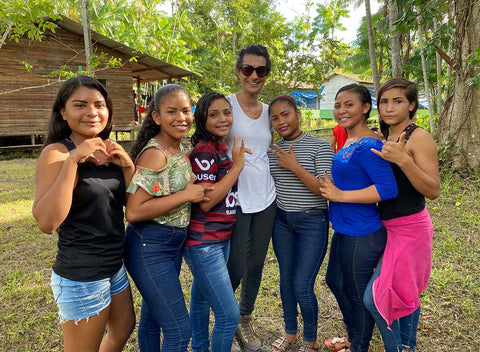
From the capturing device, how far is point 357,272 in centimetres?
221

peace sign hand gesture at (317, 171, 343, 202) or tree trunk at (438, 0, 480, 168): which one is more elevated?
tree trunk at (438, 0, 480, 168)

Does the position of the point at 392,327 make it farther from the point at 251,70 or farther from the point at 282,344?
the point at 251,70

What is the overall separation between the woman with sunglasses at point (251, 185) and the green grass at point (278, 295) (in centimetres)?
76

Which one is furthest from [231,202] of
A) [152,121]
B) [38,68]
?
[38,68]

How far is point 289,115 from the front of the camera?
8.27ft

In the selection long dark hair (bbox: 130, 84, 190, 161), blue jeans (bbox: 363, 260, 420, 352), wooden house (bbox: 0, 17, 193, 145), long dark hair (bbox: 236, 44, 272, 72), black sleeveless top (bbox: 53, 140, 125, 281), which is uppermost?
wooden house (bbox: 0, 17, 193, 145)

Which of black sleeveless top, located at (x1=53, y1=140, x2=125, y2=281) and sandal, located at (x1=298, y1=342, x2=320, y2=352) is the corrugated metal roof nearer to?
black sleeveless top, located at (x1=53, y1=140, x2=125, y2=281)

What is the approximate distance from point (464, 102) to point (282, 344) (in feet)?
22.2

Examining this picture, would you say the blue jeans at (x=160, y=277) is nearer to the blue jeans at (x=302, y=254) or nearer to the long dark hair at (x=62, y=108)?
the long dark hair at (x=62, y=108)

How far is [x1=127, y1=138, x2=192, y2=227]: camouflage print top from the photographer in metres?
1.86

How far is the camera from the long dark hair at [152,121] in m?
2.07

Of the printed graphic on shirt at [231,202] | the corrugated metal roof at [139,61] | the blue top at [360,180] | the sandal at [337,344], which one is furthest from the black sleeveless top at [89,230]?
the corrugated metal roof at [139,61]

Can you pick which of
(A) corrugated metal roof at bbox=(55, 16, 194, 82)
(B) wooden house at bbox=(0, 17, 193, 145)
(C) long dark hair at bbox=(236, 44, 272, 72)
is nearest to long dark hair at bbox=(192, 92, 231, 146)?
(C) long dark hair at bbox=(236, 44, 272, 72)

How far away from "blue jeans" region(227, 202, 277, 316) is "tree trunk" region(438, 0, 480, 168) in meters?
6.43
